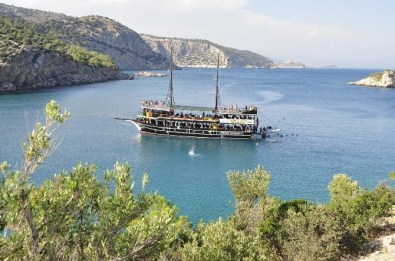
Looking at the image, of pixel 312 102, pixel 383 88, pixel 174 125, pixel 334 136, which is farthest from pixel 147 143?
pixel 383 88

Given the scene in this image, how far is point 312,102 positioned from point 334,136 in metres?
46.9

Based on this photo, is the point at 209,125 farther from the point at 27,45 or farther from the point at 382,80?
the point at 382,80

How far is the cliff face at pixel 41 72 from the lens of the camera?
355 feet

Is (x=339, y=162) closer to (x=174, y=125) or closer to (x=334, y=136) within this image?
(x=334, y=136)

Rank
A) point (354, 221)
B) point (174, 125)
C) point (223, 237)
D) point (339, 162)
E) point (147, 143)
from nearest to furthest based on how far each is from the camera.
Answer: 1. point (223, 237)
2. point (354, 221)
3. point (339, 162)
4. point (147, 143)
5. point (174, 125)

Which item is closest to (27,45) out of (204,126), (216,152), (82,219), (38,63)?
(38,63)

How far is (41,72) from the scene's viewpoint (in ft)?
406

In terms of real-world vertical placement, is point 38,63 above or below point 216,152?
above

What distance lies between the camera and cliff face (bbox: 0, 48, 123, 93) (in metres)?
108

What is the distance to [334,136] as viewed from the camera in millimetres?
66812

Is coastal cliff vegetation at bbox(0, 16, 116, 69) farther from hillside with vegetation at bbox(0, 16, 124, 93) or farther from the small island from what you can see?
the small island

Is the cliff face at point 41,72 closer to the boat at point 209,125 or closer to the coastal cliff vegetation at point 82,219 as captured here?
the boat at point 209,125

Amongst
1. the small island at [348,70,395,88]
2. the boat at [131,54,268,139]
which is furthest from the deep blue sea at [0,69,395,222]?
the small island at [348,70,395,88]

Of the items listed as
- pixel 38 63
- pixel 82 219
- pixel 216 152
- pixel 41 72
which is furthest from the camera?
pixel 41 72
